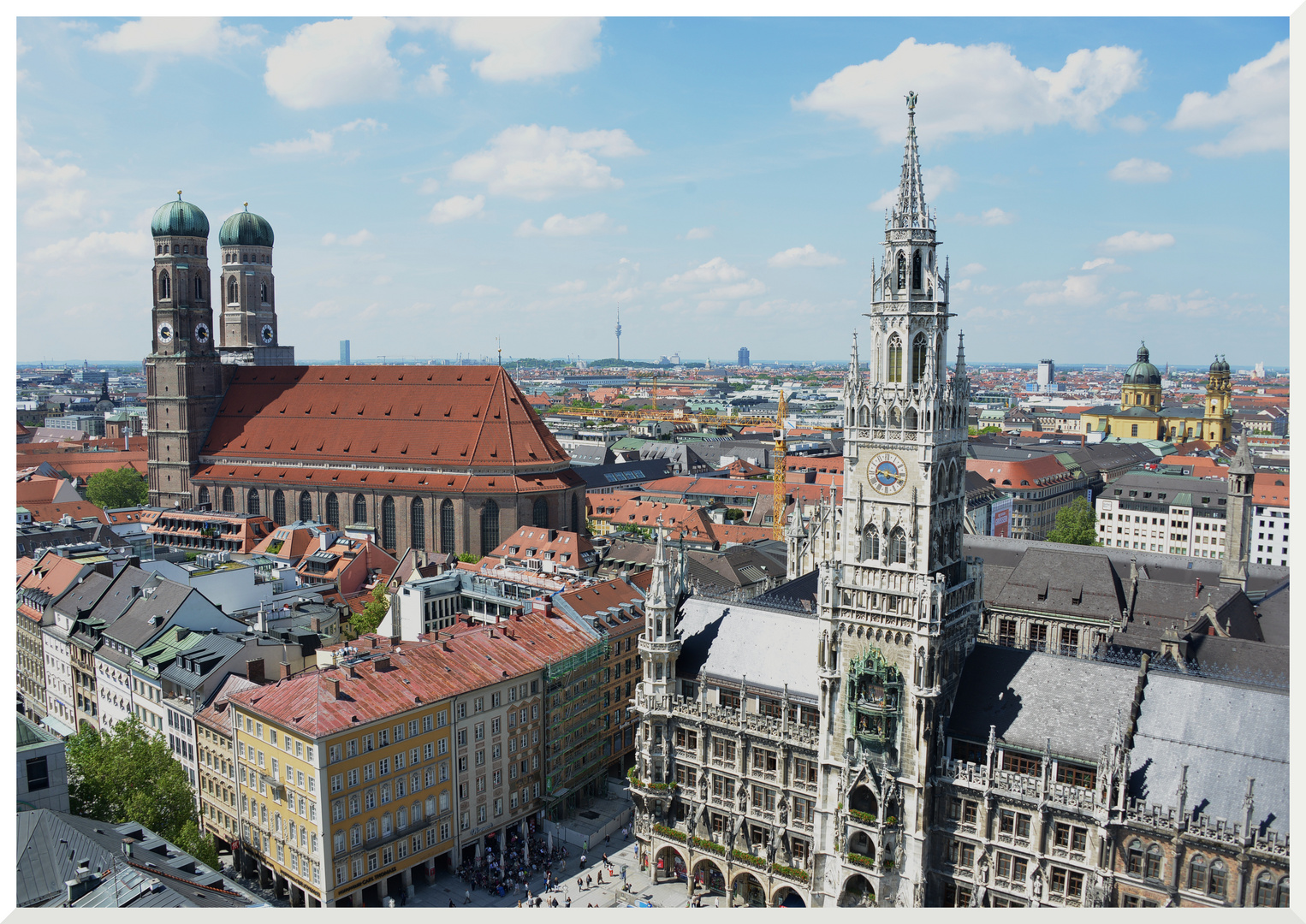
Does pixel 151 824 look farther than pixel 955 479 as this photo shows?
Yes

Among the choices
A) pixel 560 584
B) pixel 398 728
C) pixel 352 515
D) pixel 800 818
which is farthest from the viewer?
pixel 352 515

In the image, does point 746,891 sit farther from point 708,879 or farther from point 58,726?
point 58,726

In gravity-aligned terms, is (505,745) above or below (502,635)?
below

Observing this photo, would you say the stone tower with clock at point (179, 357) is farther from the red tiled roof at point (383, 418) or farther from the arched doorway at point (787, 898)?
the arched doorway at point (787, 898)

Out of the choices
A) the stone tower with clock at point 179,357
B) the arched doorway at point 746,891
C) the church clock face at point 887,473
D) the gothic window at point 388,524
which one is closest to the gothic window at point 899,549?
the church clock face at point 887,473

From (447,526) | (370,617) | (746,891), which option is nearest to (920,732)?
(746,891)

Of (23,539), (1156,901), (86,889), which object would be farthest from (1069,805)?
(23,539)

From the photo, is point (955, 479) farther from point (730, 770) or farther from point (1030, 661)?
point (730, 770)
